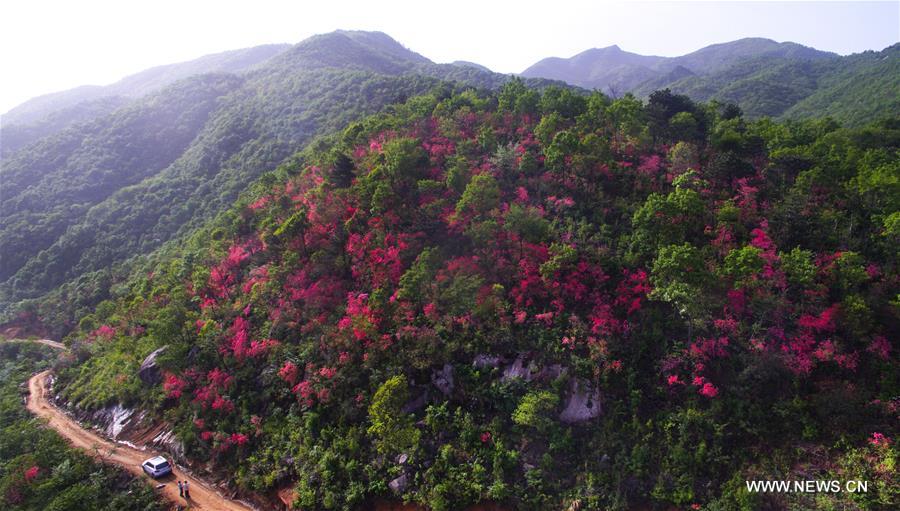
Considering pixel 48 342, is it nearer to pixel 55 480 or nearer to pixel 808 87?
pixel 55 480

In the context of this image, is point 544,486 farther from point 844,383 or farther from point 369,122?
point 369,122

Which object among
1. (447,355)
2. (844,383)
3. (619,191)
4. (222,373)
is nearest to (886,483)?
(844,383)

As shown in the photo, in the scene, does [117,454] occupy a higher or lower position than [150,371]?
lower

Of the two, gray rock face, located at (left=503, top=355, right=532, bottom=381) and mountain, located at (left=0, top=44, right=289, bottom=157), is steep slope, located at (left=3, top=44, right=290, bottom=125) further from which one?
gray rock face, located at (left=503, top=355, right=532, bottom=381)

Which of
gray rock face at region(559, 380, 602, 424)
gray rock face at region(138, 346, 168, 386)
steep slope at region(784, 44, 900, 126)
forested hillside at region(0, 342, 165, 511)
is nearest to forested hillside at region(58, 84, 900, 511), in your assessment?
gray rock face at region(559, 380, 602, 424)

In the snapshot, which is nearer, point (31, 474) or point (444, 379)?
point (444, 379)

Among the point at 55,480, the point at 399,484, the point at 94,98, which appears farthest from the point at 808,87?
the point at 94,98

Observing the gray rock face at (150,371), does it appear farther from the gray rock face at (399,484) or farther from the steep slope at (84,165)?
the steep slope at (84,165)
